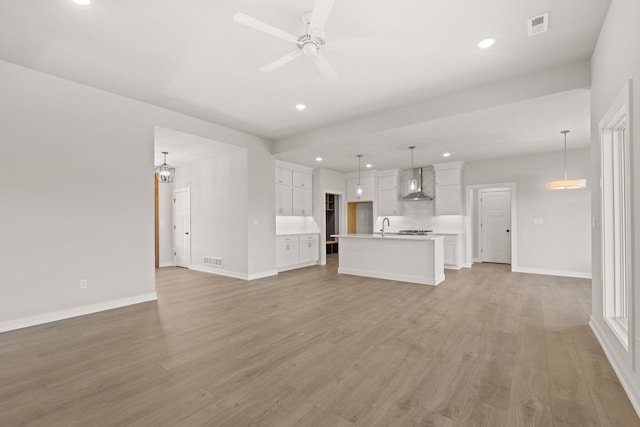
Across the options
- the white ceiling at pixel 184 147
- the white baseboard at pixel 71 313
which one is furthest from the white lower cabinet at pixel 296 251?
the white baseboard at pixel 71 313

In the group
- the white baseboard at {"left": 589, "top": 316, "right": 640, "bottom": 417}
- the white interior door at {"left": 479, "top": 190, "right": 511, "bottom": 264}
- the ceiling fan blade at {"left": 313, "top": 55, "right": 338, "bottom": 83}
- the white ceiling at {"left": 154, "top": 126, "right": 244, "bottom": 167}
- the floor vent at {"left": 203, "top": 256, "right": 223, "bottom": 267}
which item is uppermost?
the ceiling fan blade at {"left": 313, "top": 55, "right": 338, "bottom": 83}

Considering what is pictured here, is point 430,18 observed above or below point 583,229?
above

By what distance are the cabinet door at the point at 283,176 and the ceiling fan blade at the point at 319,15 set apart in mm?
5021

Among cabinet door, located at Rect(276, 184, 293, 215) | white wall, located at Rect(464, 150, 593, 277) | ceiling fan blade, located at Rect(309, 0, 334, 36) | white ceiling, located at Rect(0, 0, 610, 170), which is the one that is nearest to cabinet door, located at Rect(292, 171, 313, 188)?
cabinet door, located at Rect(276, 184, 293, 215)

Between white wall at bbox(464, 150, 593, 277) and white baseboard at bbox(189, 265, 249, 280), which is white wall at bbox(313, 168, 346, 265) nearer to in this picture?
white baseboard at bbox(189, 265, 249, 280)

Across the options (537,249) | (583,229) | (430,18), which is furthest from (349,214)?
(430,18)

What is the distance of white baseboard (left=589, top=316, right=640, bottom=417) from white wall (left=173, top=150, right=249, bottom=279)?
17.7 feet

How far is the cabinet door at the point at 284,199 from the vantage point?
24.4 ft

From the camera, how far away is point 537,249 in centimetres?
678

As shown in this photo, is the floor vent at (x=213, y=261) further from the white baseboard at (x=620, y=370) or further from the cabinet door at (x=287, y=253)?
the white baseboard at (x=620, y=370)

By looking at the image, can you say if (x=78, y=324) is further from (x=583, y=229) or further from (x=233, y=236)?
(x=583, y=229)

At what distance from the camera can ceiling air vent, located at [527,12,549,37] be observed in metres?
2.66

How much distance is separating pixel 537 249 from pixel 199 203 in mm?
8121

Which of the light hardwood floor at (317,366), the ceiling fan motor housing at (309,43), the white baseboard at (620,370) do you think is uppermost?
the ceiling fan motor housing at (309,43)
